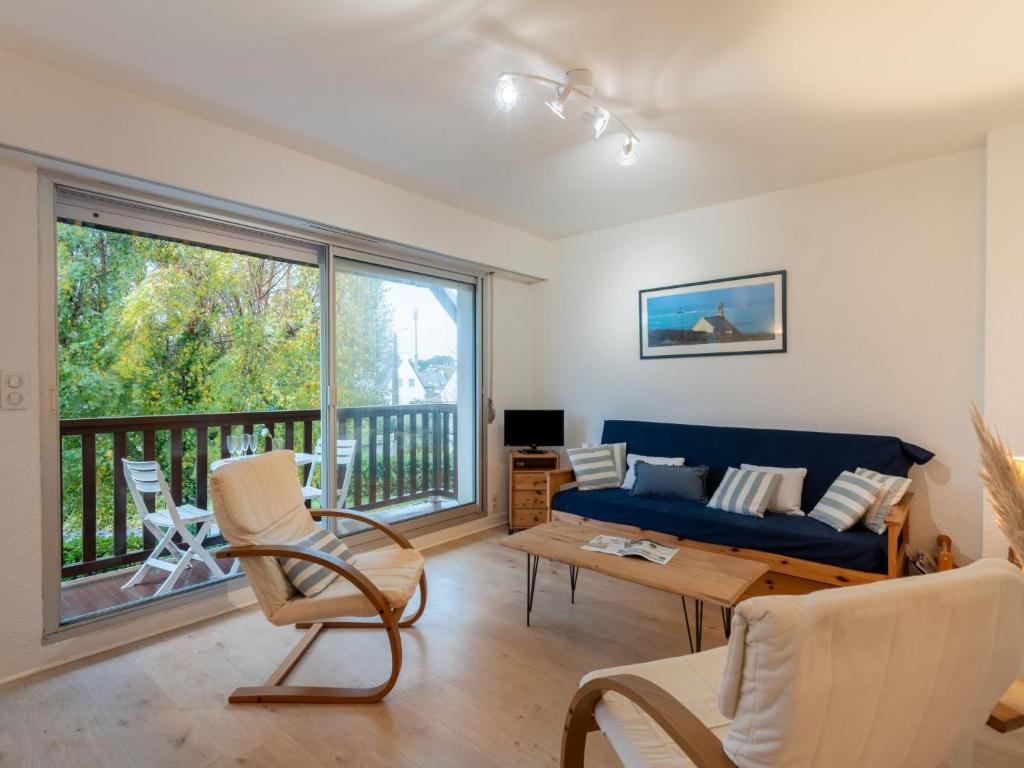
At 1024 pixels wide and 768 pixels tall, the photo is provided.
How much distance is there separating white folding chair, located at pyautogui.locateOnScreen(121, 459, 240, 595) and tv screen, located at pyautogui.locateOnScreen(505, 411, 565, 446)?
2258 mm

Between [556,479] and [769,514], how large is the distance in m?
1.44

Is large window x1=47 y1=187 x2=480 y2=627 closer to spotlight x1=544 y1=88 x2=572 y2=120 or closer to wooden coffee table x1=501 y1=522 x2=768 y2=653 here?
wooden coffee table x1=501 y1=522 x2=768 y2=653

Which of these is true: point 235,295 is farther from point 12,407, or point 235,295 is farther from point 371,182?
point 12,407

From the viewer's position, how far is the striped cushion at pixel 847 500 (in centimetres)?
280

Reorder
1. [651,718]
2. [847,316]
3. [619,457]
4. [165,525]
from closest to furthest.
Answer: [651,718]
[165,525]
[847,316]
[619,457]

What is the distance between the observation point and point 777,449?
342cm

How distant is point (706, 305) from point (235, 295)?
3453 mm

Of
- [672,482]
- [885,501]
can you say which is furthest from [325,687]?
[885,501]

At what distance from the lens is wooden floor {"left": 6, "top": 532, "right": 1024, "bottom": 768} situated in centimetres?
Result: 176

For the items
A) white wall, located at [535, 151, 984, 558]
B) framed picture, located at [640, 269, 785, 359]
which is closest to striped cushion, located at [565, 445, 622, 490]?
white wall, located at [535, 151, 984, 558]

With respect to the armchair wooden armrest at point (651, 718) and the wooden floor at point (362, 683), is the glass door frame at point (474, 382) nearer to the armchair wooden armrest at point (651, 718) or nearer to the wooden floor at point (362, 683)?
the wooden floor at point (362, 683)

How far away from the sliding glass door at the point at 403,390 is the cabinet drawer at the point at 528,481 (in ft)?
1.38

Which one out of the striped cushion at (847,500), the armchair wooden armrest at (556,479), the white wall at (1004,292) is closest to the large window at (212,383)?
the armchair wooden armrest at (556,479)

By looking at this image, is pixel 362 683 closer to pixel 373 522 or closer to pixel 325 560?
pixel 325 560
